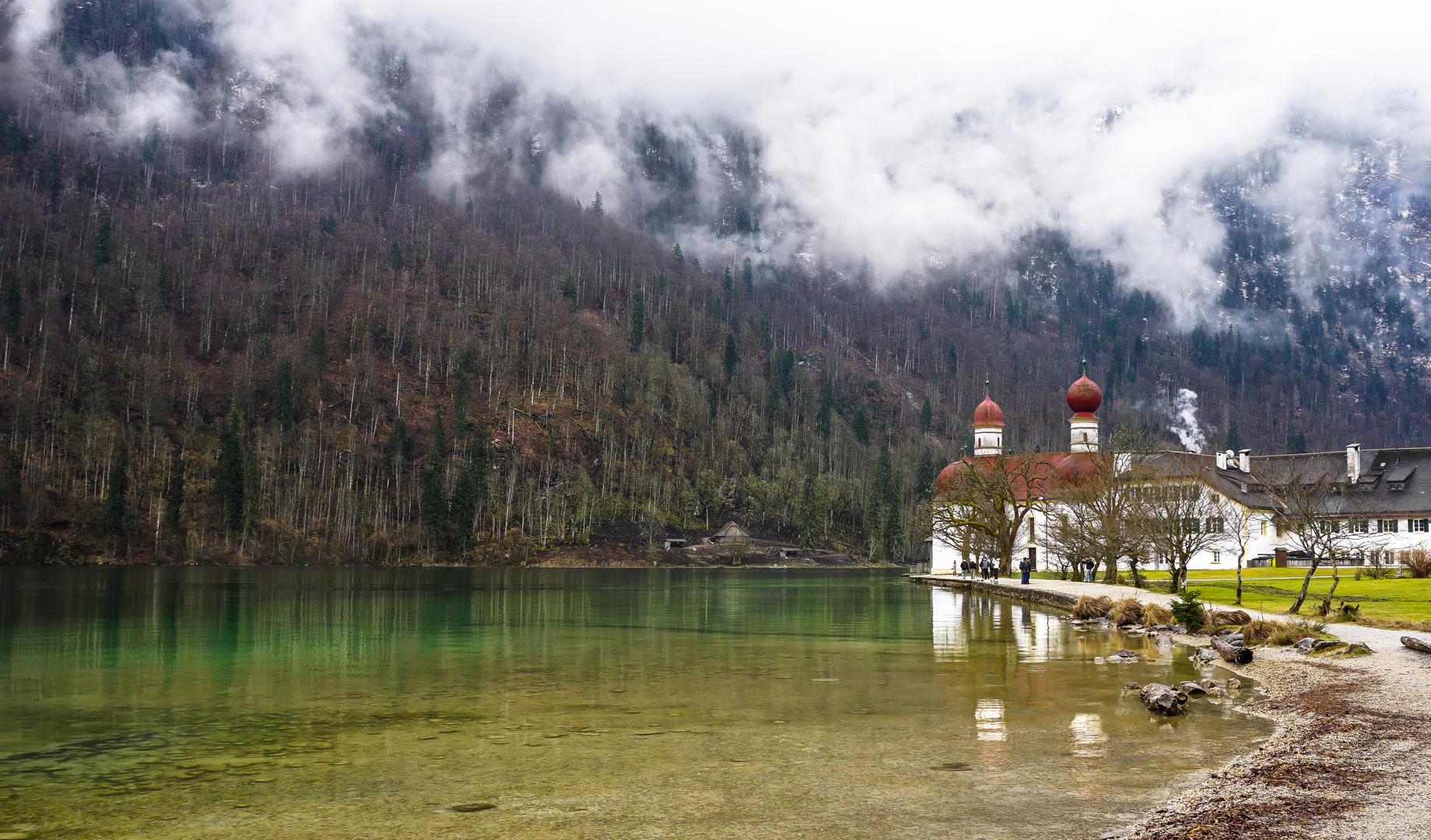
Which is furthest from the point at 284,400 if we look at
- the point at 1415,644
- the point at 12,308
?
the point at 1415,644

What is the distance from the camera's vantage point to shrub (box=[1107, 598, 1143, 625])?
133 ft

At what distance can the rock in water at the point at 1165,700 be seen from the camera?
19094 millimetres

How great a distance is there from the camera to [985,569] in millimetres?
80125

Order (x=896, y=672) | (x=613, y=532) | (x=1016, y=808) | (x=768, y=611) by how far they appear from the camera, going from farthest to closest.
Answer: (x=613, y=532), (x=768, y=611), (x=896, y=672), (x=1016, y=808)

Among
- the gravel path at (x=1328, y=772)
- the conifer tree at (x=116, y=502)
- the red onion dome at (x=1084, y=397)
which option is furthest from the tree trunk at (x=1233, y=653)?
the conifer tree at (x=116, y=502)

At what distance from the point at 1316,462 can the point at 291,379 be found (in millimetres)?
147935

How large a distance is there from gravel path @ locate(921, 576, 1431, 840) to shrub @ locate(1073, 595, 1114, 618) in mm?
20473

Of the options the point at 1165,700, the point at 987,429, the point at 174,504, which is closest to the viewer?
the point at 1165,700

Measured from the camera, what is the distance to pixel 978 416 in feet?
373

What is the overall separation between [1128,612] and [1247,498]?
59.0 metres

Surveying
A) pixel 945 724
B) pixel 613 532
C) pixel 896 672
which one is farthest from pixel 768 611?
pixel 613 532

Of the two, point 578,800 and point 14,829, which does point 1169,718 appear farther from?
point 14,829

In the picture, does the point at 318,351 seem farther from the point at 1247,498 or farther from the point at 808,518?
the point at 1247,498

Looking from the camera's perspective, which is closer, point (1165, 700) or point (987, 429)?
point (1165, 700)
